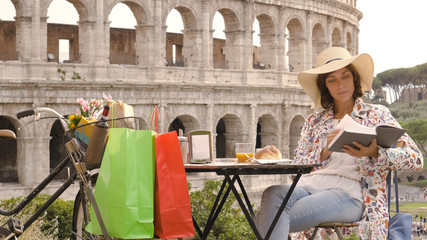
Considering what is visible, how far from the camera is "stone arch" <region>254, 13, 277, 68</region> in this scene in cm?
3086

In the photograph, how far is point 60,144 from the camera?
27734 mm

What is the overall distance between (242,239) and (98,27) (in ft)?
48.3

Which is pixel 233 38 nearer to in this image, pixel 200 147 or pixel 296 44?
pixel 296 44

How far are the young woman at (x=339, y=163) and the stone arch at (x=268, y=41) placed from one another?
2488 centimetres

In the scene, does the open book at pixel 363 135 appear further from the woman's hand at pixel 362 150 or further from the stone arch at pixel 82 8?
the stone arch at pixel 82 8

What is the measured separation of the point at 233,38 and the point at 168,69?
3939mm

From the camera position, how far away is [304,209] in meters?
5.36

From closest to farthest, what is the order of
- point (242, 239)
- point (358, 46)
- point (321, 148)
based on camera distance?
point (321, 148)
point (242, 239)
point (358, 46)

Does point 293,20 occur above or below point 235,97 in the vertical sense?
above

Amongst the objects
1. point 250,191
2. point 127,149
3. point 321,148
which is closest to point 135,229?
point 127,149

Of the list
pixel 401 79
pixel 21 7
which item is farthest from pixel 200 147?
pixel 401 79

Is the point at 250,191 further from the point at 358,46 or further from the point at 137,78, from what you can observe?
the point at 358,46

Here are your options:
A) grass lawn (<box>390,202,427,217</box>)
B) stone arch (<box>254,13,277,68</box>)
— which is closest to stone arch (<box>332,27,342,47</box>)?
stone arch (<box>254,13,277,68</box>)

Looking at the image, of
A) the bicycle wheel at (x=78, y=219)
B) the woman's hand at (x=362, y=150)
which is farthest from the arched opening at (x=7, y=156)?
the woman's hand at (x=362, y=150)
